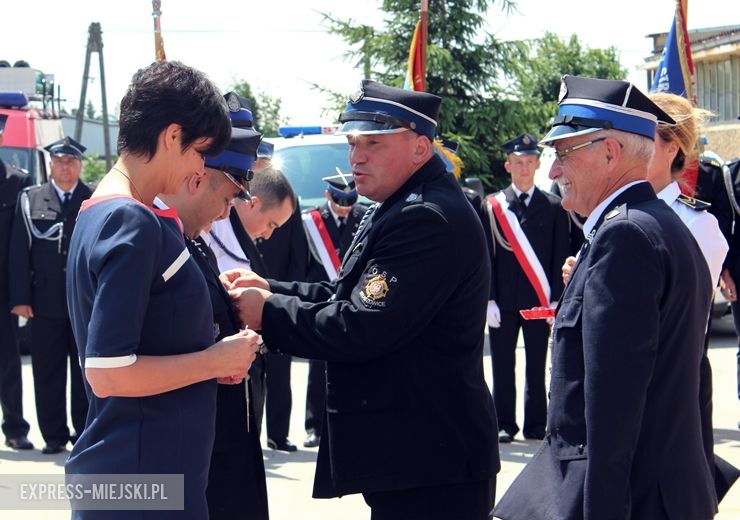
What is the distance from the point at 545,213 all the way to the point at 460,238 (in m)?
4.82

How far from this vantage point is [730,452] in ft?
22.9

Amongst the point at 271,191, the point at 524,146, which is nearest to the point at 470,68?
the point at 524,146

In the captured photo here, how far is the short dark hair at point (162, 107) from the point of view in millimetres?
2588

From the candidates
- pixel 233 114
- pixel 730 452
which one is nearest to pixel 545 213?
pixel 730 452

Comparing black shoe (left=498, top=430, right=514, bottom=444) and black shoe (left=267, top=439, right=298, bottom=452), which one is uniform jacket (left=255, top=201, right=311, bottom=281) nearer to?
black shoe (left=267, top=439, right=298, bottom=452)

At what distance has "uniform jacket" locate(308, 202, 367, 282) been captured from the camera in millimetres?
8195

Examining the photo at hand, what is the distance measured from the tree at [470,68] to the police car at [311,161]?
38.6ft

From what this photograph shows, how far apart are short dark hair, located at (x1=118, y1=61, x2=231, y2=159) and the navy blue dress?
176mm

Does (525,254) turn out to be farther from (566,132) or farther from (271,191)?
(566,132)

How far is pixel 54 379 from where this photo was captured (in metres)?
7.59

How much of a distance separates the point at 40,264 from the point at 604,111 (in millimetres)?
5479

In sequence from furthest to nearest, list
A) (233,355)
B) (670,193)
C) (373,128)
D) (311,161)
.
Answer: (311,161) → (670,193) → (373,128) → (233,355)

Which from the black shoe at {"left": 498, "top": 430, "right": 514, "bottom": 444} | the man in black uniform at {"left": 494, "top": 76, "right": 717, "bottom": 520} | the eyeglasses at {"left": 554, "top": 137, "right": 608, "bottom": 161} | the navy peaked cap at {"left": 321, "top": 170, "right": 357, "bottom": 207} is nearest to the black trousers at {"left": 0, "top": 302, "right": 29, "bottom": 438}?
the navy peaked cap at {"left": 321, "top": 170, "right": 357, "bottom": 207}

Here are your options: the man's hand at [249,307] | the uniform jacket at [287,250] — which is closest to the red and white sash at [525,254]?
the uniform jacket at [287,250]
